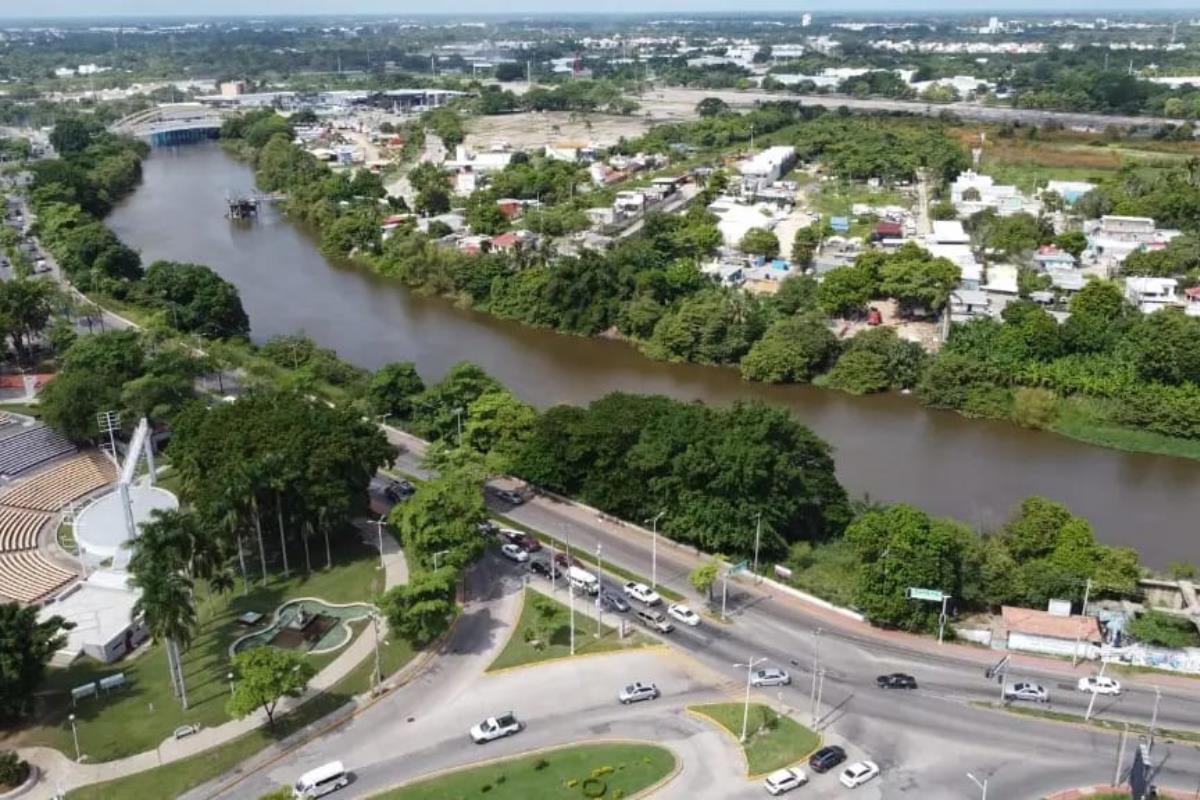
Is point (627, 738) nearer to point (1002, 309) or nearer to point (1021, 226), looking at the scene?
point (1002, 309)

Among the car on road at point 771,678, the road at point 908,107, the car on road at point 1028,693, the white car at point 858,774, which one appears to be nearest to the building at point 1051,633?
the car on road at point 1028,693

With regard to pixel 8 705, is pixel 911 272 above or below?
above

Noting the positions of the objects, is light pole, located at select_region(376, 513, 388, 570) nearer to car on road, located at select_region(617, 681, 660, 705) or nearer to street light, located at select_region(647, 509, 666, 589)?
street light, located at select_region(647, 509, 666, 589)

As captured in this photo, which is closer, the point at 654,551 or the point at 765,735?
the point at 765,735

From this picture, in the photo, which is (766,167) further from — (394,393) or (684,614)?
(684,614)

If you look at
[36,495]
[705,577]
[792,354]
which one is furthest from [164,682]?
[792,354]

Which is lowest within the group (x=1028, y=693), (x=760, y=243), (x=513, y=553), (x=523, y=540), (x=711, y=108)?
(x=1028, y=693)

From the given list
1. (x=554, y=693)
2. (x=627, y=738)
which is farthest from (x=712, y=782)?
(x=554, y=693)

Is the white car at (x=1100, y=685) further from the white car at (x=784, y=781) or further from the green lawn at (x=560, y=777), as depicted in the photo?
the green lawn at (x=560, y=777)
